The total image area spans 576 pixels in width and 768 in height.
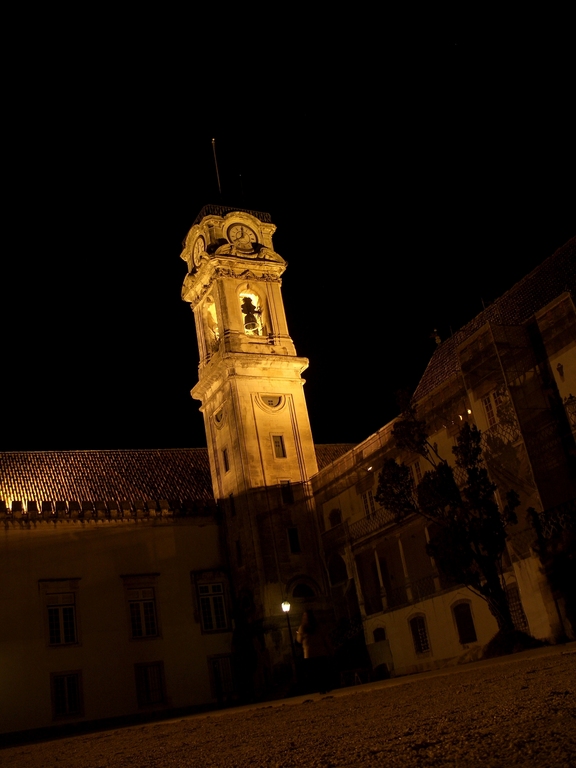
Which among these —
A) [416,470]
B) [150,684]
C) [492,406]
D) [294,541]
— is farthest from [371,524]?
[150,684]

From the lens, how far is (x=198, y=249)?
131 ft

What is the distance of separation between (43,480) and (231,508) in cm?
918

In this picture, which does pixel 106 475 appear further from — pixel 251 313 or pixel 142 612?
pixel 251 313

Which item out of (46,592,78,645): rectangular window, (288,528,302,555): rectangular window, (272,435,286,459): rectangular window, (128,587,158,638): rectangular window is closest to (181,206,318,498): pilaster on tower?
(272,435,286,459): rectangular window

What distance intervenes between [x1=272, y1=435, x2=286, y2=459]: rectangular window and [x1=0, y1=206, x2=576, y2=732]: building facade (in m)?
0.11

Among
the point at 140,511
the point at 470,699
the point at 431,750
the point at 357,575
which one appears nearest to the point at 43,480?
the point at 140,511

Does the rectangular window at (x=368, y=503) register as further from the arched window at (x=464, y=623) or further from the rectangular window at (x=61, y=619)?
the rectangular window at (x=61, y=619)

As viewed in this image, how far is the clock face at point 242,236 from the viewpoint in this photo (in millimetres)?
39188

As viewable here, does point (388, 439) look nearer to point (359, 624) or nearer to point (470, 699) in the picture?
point (359, 624)

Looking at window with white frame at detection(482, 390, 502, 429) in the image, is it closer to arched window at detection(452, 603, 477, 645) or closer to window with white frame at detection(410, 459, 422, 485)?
window with white frame at detection(410, 459, 422, 485)

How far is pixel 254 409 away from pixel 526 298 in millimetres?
13124

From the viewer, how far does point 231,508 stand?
116ft

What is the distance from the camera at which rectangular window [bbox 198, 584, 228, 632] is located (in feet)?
112

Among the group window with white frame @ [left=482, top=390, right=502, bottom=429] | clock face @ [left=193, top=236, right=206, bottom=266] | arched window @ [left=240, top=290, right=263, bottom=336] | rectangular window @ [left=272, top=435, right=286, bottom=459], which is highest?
clock face @ [left=193, top=236, right=206, bottom=266]
